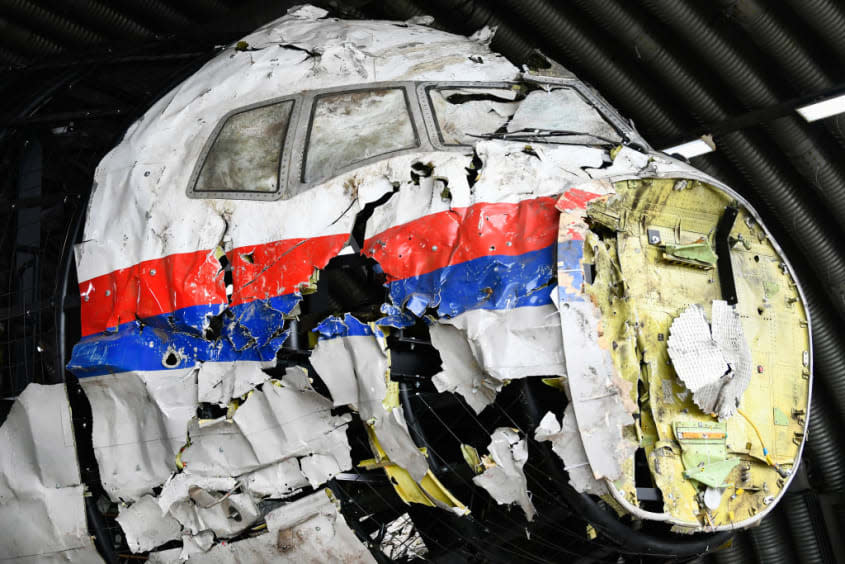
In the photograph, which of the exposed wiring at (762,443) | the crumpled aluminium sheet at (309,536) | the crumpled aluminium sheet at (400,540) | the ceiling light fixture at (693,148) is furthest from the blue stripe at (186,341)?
the ceiling light fixture at (693,148)

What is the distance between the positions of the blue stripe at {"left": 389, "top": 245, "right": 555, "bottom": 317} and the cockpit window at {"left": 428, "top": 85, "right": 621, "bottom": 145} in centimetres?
102

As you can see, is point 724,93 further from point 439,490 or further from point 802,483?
point 439,490

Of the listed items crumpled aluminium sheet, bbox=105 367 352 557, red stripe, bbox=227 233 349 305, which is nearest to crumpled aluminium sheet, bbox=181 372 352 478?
crumpled aluminium sheet, bbox=105 367 352 557

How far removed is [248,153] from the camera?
5.76 meters

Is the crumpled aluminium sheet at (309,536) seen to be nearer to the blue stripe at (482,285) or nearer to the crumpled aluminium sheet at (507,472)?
the crumpled aluminium sheet at (507,472)

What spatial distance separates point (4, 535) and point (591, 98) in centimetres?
494

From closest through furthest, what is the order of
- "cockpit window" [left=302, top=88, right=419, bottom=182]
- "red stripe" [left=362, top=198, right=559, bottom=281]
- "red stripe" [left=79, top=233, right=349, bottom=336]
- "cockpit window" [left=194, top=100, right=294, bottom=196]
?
"red stripe" [left=362, top=198, right=559, bottom=281] → "red stripe" [left=79, top=233, right=349, bottom=336] → "cockpit window" [left=302, top=88, right=419, bottom=182] → "cockpit window" [left=194, top=100, right=294, bottom=196]

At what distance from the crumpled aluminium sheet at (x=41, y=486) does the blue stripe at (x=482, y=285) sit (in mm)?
2355

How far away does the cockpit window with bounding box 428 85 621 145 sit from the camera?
5.70m

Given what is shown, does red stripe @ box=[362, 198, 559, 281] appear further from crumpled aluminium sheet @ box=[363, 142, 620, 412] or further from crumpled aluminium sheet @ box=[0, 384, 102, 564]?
crumpled aluminium sheet @ box=[0, 384, 102, 564]

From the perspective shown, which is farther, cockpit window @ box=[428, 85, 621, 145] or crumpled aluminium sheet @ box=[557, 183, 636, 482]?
cockpit window @ box=[428, 85, 621, 145]

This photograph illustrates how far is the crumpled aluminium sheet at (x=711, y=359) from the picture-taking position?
16.4ft

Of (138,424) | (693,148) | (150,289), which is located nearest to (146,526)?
(138,424)

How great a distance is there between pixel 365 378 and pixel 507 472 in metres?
0.91
